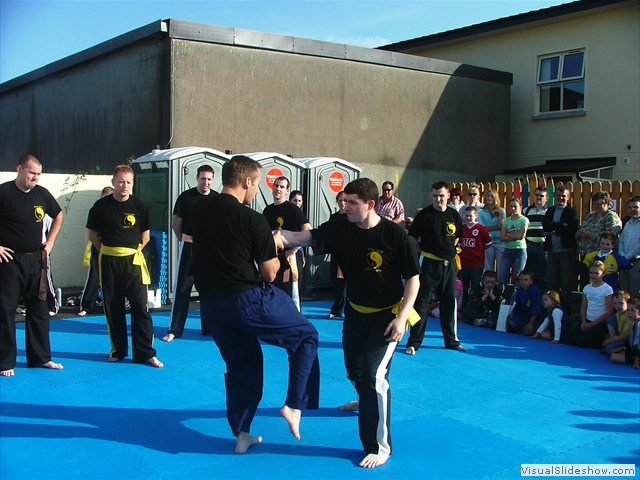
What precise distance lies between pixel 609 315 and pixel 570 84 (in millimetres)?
10024

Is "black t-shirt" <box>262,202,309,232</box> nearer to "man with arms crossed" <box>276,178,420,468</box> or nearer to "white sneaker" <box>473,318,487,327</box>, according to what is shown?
"man with arms crossed" <box>276,178,420,468</box>

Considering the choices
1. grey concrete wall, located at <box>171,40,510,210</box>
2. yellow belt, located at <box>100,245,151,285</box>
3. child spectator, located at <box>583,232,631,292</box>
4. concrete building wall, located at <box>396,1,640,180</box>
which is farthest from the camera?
concrete building wall, located at <box>396,1,640,180</box>

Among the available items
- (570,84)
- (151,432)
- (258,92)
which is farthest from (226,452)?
(570,84)

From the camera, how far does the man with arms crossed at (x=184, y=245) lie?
7371 mm

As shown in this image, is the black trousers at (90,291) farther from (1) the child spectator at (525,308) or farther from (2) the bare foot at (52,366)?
(1) the child spectator at (525,308)

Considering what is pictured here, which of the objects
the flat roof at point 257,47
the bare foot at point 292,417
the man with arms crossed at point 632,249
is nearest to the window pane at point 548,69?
the flat roof at point 257,47

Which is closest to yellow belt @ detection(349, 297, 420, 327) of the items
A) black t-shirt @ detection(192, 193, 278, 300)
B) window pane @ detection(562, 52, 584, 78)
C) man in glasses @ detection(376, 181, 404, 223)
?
black t-shirt @ detection(192, 193, 278, 300)

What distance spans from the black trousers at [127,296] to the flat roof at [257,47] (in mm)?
6260

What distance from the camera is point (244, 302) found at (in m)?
4.27

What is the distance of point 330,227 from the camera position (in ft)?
15.1

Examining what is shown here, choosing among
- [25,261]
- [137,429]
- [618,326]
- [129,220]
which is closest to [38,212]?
[25,261]

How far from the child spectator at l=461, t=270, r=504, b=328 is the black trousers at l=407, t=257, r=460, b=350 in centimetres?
185

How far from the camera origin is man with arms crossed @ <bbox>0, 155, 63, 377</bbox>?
6.11 metres

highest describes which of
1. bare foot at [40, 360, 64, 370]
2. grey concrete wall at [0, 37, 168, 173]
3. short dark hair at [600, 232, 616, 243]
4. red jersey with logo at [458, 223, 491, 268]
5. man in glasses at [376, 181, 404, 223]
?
grey concrete wall at [0, 37, 168, 173]
